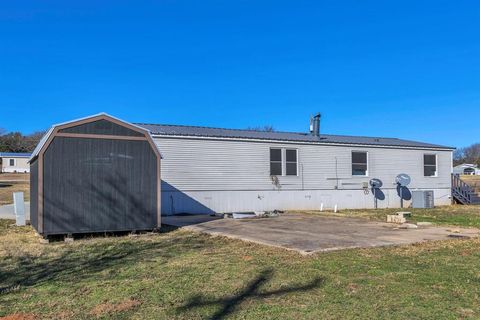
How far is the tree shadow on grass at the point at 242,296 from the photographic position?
4.93 metres

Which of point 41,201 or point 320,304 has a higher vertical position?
point 41,201

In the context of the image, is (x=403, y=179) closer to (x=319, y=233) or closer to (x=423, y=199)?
(x=423, y=199)

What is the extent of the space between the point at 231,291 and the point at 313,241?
438 cm

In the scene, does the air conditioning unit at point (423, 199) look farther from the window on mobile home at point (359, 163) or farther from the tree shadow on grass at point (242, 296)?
the tree shadow on grass at point (242, 296)

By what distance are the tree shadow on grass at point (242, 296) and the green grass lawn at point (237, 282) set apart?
0.04ft

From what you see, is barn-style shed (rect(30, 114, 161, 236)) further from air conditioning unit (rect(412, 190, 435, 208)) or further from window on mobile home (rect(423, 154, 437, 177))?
window on mobile home (rect(423, 154, 437, 177))

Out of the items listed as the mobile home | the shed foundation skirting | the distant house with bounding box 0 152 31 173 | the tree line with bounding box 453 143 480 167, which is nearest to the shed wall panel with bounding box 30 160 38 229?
the mobile home

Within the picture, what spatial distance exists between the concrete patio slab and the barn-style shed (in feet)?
6.11

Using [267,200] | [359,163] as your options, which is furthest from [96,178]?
[359,163]

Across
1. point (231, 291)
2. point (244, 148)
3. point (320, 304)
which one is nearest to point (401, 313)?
point (320, 304)

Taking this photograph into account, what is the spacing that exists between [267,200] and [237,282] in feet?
45.2

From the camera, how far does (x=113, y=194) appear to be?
11.0 meters

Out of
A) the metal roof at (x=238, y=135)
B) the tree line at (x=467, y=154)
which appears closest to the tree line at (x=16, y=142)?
the metal roof at (x=238, y=135)

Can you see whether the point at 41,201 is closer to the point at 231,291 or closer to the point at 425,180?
the point at 231,291
